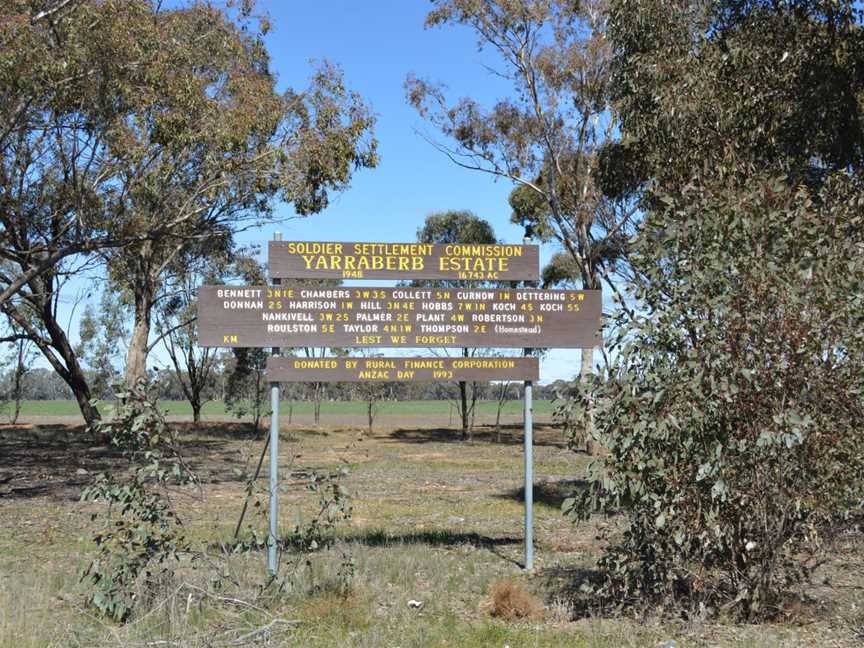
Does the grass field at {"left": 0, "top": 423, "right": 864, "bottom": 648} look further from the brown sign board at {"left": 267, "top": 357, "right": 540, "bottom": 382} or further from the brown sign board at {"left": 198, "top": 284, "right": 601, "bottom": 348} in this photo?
the brown sign board at {"left": 198, "top": 284, "right": 601, "bottom": 348}

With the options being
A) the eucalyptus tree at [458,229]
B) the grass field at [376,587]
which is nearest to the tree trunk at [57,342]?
the grass field at [376,587]

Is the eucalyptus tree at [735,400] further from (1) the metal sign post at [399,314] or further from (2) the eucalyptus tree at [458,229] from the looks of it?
(2) the eucalyptus tree at [458,229]

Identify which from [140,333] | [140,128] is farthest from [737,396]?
[140,333]

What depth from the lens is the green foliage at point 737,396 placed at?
607cm

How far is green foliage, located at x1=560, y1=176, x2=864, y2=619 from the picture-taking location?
607 cm

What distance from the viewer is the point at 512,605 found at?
7.02 meters

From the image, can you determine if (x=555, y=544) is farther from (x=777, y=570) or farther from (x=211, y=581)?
(x=211, y=581)

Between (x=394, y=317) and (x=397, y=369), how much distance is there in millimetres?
520

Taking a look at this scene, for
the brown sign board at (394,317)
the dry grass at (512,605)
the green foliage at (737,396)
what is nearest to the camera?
the green foliage at (737,396)

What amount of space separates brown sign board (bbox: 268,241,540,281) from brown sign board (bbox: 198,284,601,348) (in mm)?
172

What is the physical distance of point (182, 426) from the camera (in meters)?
41.5

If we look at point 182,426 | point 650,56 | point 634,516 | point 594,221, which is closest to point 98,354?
point 182,426

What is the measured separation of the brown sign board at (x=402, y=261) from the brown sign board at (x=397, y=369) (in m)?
0.84

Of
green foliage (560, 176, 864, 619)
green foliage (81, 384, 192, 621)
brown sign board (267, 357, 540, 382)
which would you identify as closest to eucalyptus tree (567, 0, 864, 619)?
green foliage (560, 176, 864, 619)
